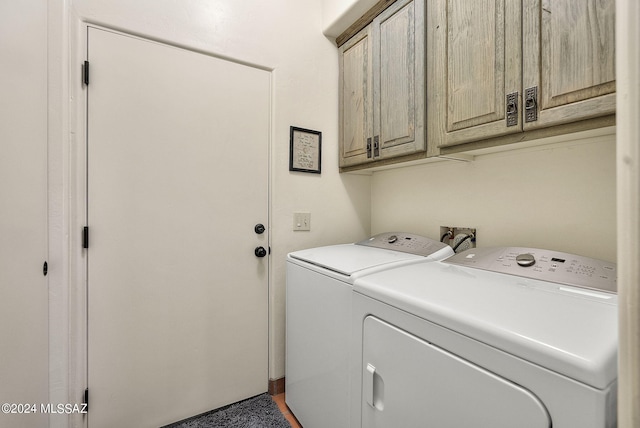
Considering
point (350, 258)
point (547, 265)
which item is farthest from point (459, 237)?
point (350, 258)

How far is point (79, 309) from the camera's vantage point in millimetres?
1270

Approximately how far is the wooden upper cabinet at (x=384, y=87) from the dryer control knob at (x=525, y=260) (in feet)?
2.08

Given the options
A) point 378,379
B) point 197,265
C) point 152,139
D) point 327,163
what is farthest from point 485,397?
point 152,139

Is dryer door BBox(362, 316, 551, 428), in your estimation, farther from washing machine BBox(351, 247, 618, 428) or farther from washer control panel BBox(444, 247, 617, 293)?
washer control panel BBox(444, 247, 617, 293)

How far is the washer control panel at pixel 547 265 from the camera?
0.87 metres

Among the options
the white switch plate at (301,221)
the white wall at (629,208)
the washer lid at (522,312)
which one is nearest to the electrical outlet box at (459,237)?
the washer lid at (522,312)

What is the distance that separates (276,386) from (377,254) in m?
1.08

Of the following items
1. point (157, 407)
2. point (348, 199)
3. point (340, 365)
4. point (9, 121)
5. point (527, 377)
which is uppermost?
point (9, 121)

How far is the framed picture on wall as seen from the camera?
1.76 metres

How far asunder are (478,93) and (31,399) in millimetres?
2131

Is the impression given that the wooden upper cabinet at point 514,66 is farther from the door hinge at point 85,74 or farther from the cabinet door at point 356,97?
the door hinge at point 85,74

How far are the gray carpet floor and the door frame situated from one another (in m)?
0.52

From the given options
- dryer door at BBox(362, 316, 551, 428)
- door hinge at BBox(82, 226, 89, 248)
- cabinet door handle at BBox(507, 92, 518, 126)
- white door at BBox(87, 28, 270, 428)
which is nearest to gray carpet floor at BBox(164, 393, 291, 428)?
white door at BBox(87, 28, 270, 428)

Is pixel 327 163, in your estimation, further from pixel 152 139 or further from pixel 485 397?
pixel 485 397
